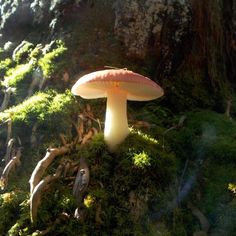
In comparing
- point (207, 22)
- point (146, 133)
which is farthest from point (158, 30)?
point (146, 133)

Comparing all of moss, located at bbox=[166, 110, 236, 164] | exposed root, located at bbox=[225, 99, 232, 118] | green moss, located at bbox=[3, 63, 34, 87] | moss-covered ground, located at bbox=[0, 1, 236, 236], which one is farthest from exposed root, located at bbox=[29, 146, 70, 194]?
exposed root, located at bbox=[225, 99, 232, 118]

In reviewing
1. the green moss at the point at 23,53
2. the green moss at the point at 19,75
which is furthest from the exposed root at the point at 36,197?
the green moss at the point at 23,53

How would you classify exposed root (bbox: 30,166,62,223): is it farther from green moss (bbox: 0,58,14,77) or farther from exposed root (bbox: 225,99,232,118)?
exposed root (bbox: 225,99,232,118)

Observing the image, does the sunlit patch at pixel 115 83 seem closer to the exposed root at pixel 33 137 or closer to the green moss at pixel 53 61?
the exposed root at pixel 33 137

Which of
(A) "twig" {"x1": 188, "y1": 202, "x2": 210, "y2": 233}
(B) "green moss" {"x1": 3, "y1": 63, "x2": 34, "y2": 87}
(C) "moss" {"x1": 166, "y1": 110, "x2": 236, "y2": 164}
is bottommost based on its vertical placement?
(A) "twig" {"x1": 188, "y1": 202, "x2": 210, "y2": 233}

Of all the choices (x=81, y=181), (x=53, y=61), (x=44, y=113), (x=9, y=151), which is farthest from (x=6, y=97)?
(x=81, y=181)

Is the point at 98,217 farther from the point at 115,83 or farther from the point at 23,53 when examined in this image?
the point at 23,53
